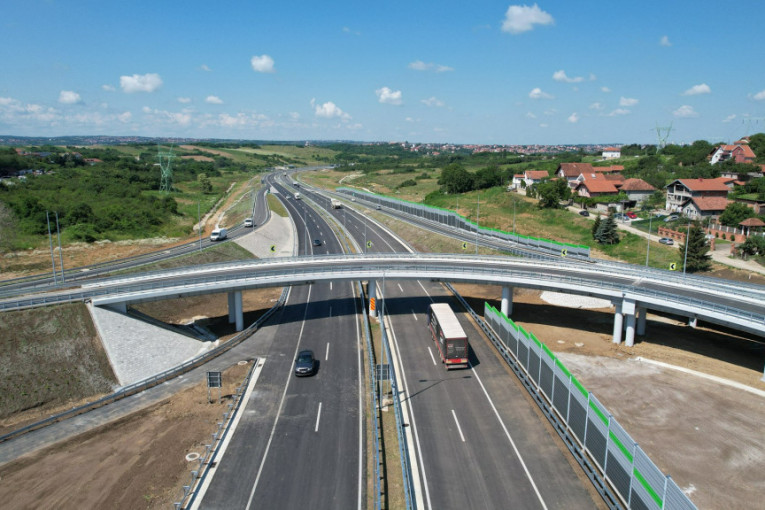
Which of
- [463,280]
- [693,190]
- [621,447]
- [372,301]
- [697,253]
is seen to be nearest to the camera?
[621,447]

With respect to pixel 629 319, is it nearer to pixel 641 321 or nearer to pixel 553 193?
pixel 641 321

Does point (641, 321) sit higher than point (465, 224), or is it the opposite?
point (465, 224)

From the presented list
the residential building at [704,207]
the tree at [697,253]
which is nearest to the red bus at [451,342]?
the tree at [697,253]

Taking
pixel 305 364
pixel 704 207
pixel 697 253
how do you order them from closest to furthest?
pixel 305 364 → pixel 697 253 → pixel 704 207

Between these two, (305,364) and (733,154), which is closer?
(305,364)

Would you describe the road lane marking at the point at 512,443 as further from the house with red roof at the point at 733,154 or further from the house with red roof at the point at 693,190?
the house with red roof at the point at 733,154

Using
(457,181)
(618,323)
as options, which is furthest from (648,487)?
(457,181)
